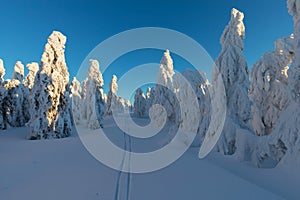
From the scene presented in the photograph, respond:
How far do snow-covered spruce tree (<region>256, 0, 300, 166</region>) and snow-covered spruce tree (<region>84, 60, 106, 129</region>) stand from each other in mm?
23184

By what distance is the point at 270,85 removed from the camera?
672 inches

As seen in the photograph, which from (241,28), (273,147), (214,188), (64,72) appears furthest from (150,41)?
(214,188)

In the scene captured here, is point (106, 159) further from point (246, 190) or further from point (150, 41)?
point (150, 41)

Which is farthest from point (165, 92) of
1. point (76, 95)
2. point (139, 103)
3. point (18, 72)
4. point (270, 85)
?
point (18, 72)

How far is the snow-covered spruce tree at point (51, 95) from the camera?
16.3 m

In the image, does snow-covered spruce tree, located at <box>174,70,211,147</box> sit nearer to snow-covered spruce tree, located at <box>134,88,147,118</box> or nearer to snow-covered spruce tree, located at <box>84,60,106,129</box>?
snow-covered spruce tree, located at <box>84,60,106,129</box>

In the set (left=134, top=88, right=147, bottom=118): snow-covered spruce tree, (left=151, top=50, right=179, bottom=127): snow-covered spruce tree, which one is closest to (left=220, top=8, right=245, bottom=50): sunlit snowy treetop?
(left=151, top=50, right=179, bottom=127): snow-covered spruce tree

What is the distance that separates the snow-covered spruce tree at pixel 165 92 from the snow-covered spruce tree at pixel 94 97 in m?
10.8

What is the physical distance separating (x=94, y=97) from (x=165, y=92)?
13159 millimetres

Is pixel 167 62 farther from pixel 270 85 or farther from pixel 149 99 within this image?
pixel 270 85

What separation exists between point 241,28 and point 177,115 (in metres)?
16.5

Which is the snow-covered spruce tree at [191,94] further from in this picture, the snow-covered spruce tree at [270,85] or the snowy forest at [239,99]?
the snow-covered spruce tree at [270,85]

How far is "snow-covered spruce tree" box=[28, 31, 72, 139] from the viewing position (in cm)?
1631

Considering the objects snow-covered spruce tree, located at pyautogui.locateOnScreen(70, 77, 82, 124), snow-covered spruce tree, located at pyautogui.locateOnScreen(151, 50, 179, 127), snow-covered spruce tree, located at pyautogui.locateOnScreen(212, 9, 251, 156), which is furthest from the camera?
snow-covered spruce tree, located at pyautogui.locateOnScreen(70, 77, 82, 124)
